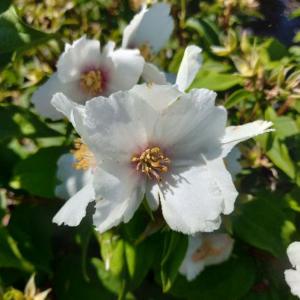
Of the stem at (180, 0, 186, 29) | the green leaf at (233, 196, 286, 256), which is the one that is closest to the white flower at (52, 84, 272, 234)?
the green leaf at (233, 196, 286, 256)

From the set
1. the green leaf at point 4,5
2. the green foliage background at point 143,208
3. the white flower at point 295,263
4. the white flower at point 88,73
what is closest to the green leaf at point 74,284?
the green foliage background at point 143,208

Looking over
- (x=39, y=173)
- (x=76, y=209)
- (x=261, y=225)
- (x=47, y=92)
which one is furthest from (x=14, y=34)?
(x=261, y=225)

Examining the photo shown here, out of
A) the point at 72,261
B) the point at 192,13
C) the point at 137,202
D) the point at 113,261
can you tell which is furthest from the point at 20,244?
the point at 192,13

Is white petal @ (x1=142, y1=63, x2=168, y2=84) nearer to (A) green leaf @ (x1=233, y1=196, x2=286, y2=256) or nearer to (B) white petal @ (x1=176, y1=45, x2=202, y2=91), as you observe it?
(B) white petal @ (x1=176, y1=45, x2=202, y2=91)

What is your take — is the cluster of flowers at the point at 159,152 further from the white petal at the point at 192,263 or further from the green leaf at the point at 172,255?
the white petal at the point at 192,263

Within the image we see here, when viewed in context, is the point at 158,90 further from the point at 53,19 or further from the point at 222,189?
the point at 53,19
